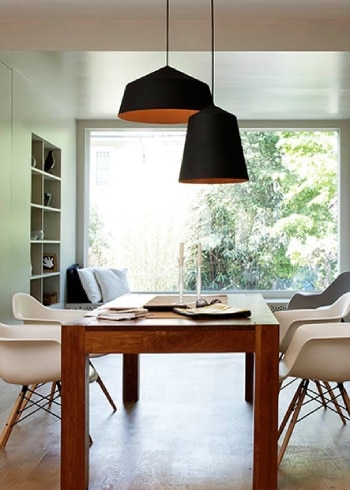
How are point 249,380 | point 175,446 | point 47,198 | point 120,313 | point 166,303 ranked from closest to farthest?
point 120,313
point 175,446
point 166,303
point 249,380
point 47,198

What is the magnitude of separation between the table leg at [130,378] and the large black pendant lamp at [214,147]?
1657 millimetres

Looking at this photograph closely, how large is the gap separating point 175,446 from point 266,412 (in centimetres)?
95

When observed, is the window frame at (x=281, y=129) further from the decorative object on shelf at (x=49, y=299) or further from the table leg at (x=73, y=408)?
the table leg at (x=73, y=408)

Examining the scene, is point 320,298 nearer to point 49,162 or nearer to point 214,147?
point 49,162

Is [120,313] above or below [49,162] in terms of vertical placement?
below

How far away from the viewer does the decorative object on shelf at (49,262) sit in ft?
24.9

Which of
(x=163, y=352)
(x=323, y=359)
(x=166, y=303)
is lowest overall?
(x=323, y=359)

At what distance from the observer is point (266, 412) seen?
288 centimetres

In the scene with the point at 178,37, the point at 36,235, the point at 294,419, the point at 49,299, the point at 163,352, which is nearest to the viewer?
the point at 163,352

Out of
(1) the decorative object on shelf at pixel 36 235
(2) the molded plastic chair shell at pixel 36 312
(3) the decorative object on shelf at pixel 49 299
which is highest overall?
(1) the decorative object on shelf at pixel 36 235

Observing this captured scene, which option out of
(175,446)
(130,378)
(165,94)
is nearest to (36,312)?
(130,378)

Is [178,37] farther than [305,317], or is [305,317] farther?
[178,37]

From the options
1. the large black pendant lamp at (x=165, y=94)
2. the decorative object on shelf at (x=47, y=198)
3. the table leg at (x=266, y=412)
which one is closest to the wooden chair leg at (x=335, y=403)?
the table leg at (x=266, y=412)

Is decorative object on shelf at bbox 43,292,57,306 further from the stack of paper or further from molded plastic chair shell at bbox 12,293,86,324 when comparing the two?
the stack of paper
